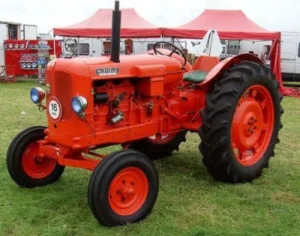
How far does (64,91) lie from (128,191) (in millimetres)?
988

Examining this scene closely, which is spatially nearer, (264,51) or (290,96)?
(290,96)

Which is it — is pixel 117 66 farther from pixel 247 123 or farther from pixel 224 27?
pixel 224 27

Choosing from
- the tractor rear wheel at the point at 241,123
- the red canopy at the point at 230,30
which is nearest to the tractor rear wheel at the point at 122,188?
the tractor rear wheel at the point at 241,123

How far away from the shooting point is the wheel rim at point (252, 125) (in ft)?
14.9

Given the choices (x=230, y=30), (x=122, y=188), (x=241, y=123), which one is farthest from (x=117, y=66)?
(x=230, y=30)

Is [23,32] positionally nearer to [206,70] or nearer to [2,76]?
[2,76]

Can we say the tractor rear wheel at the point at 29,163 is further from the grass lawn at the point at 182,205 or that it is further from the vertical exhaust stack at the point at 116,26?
the vertical exhaust stack at the point at 116,26

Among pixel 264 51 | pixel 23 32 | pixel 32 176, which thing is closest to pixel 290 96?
pixel 264 51

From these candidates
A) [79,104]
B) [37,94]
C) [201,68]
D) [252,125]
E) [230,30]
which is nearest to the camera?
[79,104]

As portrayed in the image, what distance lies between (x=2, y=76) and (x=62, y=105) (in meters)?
13.4

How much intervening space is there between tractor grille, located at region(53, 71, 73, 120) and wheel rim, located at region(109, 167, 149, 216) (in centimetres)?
69

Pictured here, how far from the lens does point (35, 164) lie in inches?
173

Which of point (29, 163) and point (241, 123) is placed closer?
point (29, 163)

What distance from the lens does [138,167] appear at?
3611 mm
